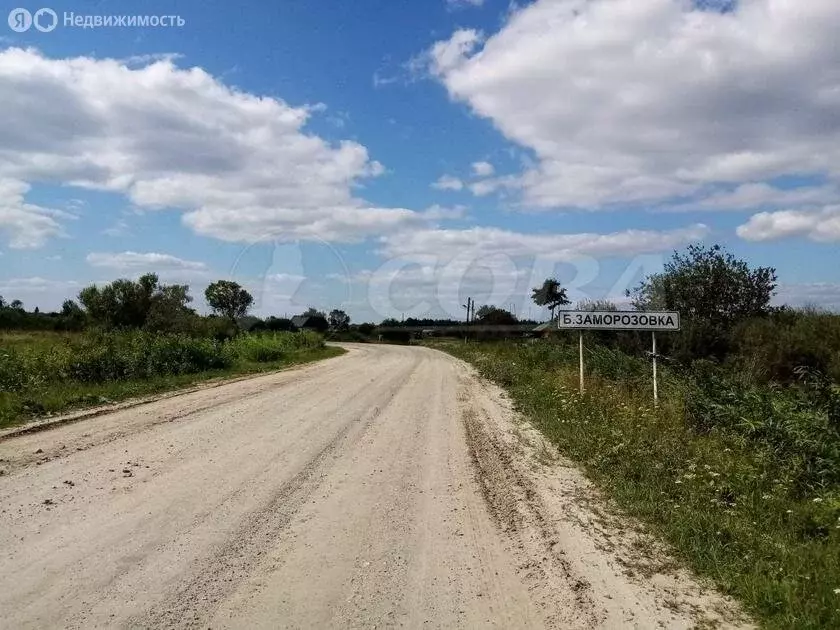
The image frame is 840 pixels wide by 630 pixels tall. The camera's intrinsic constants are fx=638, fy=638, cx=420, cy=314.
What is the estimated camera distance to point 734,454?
25.7ft

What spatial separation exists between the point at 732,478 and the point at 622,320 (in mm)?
6444

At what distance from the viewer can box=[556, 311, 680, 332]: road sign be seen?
1252 cm

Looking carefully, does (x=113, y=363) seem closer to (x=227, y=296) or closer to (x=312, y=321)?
(x=227, y=296)

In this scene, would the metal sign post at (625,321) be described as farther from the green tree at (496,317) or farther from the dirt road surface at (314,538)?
the green tree at (496,317)

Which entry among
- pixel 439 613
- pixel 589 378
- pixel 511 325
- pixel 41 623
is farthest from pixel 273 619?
pixel 511 325

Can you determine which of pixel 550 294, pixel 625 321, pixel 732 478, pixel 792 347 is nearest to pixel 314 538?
pixel 732 478

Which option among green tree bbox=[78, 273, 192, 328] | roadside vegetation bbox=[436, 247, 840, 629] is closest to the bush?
roadside vegetation bbox=[436, 247, 840, 629]

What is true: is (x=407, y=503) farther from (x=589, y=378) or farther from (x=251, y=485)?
(x=589, y=378)

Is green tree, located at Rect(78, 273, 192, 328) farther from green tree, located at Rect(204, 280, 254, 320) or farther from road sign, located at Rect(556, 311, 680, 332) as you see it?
road sign, located at Rect(556, 311, 680, 332)

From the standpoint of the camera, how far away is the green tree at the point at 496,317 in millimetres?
60541

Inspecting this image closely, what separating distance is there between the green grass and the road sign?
1.16 meters

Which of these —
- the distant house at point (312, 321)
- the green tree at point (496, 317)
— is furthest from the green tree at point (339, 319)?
the green tree at point (496, 317)

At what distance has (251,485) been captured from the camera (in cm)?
679

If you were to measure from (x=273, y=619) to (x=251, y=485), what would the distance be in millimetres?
3075
